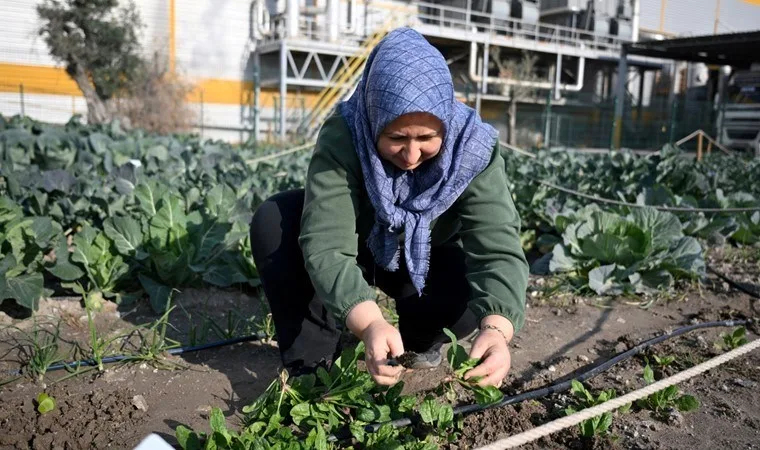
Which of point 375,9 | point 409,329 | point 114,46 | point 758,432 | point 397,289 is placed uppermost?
point 375,9

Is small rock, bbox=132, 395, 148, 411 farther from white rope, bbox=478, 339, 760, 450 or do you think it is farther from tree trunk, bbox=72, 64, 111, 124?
tree trunk, bbox=72, 64, 111, 124

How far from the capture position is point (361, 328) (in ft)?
5.07

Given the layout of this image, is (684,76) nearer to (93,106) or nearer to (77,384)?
(93,106)

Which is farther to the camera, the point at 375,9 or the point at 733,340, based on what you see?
the point at 375,9

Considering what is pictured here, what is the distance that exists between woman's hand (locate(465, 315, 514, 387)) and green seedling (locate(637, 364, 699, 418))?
2.19 feet

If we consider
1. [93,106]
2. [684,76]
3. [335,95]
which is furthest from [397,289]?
[684,76]

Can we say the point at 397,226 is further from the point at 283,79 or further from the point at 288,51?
the point at 288,51

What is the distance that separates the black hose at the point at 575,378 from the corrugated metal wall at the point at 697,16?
31635 mm

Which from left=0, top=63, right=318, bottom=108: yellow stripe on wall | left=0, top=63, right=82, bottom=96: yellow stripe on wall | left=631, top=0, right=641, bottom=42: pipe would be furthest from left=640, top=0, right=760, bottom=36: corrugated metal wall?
left=0, top=63, right=82, bottom=96: yellow stripe on wall

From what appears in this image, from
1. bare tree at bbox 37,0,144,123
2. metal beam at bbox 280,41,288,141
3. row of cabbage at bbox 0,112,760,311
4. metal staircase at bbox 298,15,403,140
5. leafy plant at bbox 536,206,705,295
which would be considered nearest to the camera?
row of cabbage at bbox 0,112,760,311

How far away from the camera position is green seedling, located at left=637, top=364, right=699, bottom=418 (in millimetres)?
1912

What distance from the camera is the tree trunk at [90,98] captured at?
15.5m

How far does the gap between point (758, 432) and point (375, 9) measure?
2354cm

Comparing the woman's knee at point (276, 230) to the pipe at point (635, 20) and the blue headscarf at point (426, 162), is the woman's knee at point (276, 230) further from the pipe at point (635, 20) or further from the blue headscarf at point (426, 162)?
the pipe at point (635, 20)
